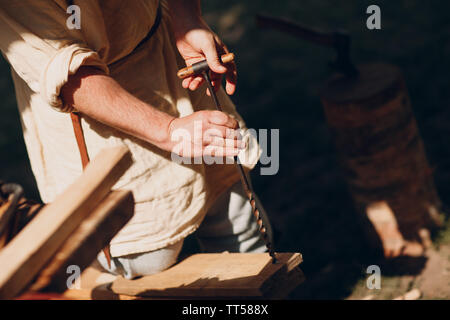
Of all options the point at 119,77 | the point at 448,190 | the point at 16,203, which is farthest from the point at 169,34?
the point at 448,190

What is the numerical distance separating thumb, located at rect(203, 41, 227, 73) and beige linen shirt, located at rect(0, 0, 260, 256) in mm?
128

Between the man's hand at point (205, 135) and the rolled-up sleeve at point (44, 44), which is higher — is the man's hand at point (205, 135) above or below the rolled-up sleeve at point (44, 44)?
below

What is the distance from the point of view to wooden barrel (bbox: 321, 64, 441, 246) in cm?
264

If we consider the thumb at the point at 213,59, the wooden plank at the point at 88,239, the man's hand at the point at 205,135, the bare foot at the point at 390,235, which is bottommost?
the bare foot at the point at 390,235

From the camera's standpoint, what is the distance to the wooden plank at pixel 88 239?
3.27 feet

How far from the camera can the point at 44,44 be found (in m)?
1.48

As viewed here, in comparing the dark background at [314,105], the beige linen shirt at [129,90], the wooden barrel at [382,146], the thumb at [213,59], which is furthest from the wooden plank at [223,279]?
the wooden barrel at [382,146]

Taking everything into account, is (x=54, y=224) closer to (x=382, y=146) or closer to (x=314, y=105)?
(x=382, y=146)

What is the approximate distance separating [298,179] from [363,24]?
2021mm

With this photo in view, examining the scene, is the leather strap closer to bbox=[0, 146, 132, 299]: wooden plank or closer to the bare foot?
bbox=[0, 146, 132, 299]: wooden plank

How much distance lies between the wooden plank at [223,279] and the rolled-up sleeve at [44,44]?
0.71m

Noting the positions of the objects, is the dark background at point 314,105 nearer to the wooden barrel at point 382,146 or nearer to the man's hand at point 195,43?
the wooden barrel at point 382,146

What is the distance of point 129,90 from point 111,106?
23 cm
